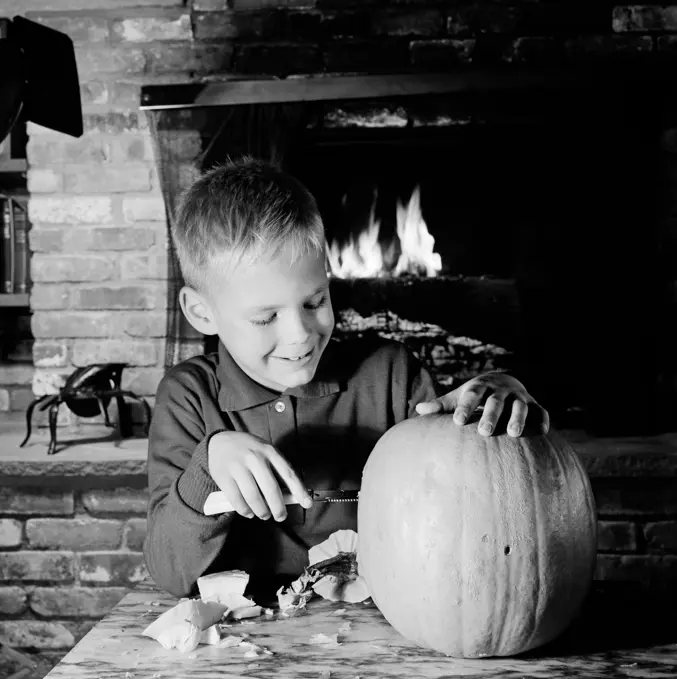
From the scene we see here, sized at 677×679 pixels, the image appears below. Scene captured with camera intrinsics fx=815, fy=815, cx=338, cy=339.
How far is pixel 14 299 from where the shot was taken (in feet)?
7.77

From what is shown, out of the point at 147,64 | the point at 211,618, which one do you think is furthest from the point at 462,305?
the point at 211,618

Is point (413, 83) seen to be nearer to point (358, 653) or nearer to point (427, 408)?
point (427, 408)

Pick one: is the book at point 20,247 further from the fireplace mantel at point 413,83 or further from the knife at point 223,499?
the knife at point 223,499

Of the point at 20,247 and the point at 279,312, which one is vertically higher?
the point at 20,247

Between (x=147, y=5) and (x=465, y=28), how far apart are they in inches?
33.6

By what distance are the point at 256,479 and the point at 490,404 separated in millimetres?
242

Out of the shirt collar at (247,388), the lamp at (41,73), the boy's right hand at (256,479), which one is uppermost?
the lamp at (41,73)

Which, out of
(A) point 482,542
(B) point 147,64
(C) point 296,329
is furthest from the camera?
(B) point 147,64

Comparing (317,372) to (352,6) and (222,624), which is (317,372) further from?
(352,6)

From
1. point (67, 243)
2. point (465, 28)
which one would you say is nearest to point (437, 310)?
point (465, 28)

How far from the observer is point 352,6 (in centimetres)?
218

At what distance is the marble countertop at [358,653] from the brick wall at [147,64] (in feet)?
4.90

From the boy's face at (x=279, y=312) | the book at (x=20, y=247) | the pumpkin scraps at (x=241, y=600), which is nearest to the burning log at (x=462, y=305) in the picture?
the book at (x=20, y=247)

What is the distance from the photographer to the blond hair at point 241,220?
1002mm
